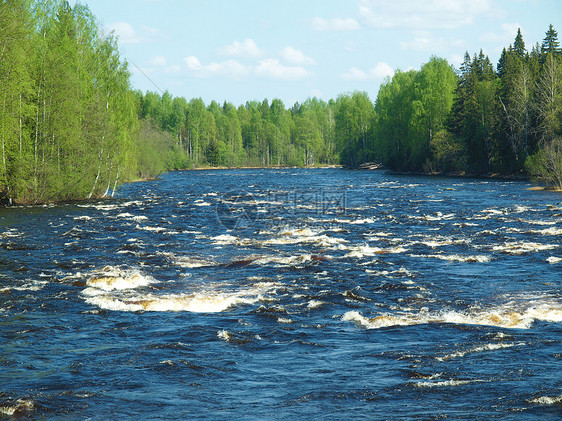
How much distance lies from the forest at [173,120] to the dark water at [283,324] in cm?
1324

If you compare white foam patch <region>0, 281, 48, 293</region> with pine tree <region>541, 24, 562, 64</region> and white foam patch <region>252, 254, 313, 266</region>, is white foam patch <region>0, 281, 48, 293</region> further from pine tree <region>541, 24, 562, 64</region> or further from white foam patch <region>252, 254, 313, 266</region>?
pine tree <region>541, 24, 562, 64</region>

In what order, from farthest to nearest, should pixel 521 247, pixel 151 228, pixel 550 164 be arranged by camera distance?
1. pixel 550 164
2. pixel 151 228
3. pixel 521 247

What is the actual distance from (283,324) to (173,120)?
142 m

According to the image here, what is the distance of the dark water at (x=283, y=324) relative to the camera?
8852 mm

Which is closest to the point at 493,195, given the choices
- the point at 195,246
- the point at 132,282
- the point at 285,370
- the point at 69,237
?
the point at 195,246

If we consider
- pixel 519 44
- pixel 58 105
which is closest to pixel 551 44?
pixel 519 44

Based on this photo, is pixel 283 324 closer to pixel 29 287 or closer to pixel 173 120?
pixel 29 287

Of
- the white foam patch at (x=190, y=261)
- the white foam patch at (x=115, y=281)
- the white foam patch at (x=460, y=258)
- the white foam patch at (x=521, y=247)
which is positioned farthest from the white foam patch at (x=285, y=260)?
the white foam patch at (x=521, y=247)

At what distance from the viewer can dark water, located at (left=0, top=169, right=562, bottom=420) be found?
8852 mm

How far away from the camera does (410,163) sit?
92500 mm

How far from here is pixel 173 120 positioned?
5896 inches

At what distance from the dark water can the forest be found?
13.2m

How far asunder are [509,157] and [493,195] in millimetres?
26156

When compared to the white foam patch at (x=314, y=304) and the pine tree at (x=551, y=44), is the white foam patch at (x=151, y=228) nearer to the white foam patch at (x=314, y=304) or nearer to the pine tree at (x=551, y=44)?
the white foam patch at (x=314, y=304)
